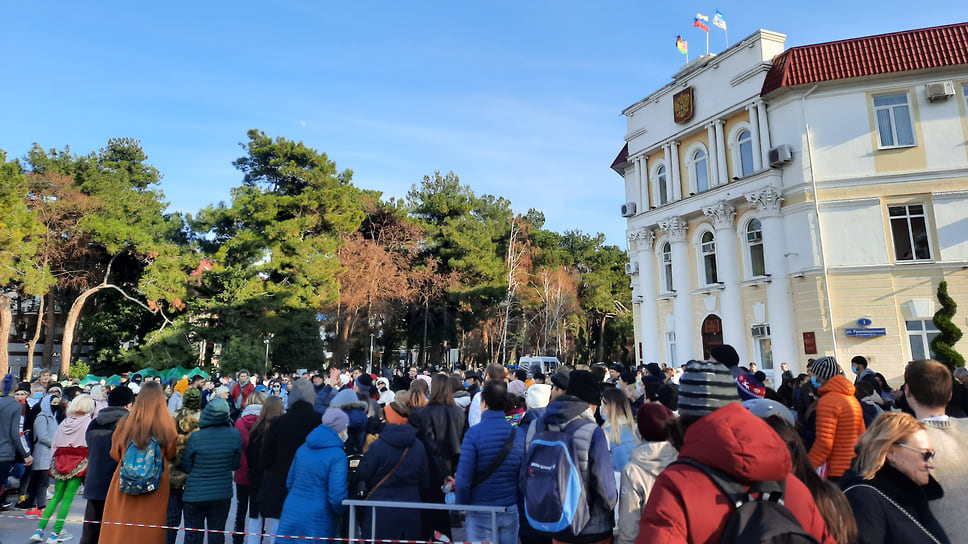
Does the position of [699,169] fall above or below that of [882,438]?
above

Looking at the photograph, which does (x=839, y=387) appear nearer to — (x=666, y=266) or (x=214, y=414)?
(x=214, y=414)

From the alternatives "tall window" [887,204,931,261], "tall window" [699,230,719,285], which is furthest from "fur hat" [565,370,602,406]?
"tall window" [699,230,719,285]

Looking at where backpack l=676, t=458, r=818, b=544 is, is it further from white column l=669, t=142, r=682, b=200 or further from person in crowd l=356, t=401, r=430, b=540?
white column l=669, t=142, r=682, b=200

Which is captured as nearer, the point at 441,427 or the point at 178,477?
the point at 178,477

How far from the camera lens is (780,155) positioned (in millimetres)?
20062

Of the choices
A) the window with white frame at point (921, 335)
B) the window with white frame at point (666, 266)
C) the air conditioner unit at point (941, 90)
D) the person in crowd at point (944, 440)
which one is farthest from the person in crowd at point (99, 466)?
the air conditioner unit at point (941, 90)

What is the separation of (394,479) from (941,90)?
23.3 m

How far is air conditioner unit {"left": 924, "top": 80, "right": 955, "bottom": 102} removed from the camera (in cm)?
1861

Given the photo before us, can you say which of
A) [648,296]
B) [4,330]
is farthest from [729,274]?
[4,330]

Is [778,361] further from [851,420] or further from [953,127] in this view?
[851,420]

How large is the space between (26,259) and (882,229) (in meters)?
39.1

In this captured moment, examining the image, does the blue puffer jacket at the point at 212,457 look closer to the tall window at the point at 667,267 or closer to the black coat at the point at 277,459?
the black coat at the point at 277,459

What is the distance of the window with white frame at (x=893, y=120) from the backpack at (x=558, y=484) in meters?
21.9

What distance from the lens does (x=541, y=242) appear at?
4978 centimetres
